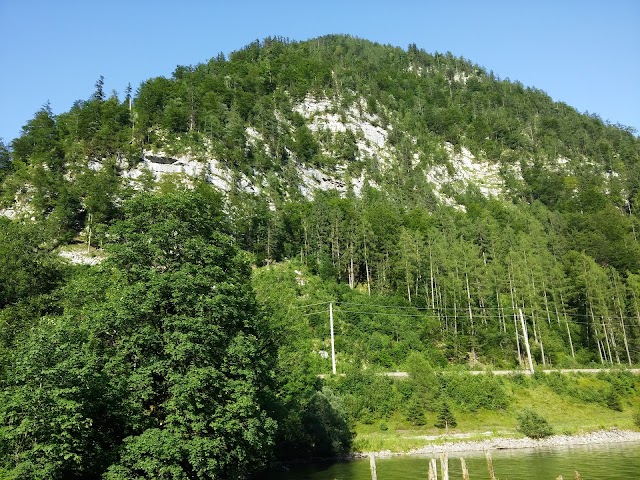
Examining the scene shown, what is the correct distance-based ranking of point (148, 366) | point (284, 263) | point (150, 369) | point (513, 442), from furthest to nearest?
point (284, 263), point (513, 442), point (148, 366), point (150, 369)

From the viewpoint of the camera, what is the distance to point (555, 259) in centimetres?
9112

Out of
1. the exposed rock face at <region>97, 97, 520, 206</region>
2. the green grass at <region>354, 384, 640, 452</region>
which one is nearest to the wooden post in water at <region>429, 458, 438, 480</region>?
the green grass at <region>354, 384, 640, 452</region>

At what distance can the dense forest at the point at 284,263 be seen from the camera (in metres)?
22.8

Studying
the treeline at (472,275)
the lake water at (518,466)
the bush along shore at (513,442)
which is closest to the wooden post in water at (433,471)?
the lake water at (518,466)

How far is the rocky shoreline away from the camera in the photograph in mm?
41594

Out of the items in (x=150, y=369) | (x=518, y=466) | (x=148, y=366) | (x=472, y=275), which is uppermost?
(x=472, y=275)

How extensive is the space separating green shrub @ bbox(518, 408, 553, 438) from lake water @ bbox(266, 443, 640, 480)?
344 centimetres

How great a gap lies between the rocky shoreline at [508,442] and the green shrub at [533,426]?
21.6 inches

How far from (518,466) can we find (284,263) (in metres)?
53.5

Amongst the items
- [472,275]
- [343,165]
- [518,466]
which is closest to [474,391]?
[518,466]

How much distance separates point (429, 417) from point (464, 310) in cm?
2571

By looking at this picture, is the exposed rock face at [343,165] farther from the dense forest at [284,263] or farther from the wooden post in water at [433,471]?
the wooden post in water at [433,471]

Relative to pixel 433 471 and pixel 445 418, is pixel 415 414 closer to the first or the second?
pixel 445 418

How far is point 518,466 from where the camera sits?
108ft
